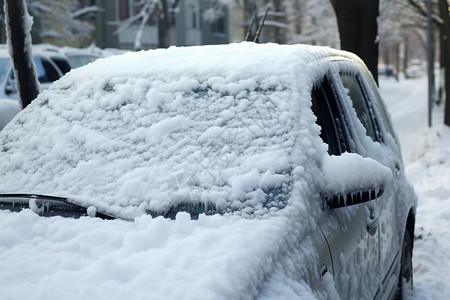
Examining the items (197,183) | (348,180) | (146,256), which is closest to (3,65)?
(197,183)

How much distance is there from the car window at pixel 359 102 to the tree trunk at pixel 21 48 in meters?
3.53

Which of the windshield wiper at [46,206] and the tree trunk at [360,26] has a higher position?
the tree trunk at [360,26]

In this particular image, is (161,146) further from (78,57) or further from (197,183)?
(78,57)

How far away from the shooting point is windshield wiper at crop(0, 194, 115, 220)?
2.51 meters

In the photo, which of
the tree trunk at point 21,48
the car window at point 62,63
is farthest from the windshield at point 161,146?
the car window at point 62,63

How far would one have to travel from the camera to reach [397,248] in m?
3.90

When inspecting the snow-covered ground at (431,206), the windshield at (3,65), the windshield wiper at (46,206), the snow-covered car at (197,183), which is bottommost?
the snow-covered ground at (431,206)

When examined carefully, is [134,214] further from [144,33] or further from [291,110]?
[144,33]

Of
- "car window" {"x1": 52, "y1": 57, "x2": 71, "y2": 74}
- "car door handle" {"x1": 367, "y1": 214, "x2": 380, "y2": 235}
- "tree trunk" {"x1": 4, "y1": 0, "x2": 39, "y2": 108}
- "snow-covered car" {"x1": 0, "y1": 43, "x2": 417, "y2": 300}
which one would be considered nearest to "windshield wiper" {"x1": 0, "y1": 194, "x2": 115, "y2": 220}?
"snow-covered car" {"x1": 0, "y1": 43, "x2": 417, "y2": 300}

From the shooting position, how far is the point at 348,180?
2.46 metres

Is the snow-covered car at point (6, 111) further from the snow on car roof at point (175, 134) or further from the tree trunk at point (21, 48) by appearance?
the snow on car roof at point (175, 134)

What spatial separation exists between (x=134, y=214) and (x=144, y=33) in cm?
3627

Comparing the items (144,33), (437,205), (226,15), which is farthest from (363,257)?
(226,15)

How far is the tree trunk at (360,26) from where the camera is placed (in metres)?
7.66
